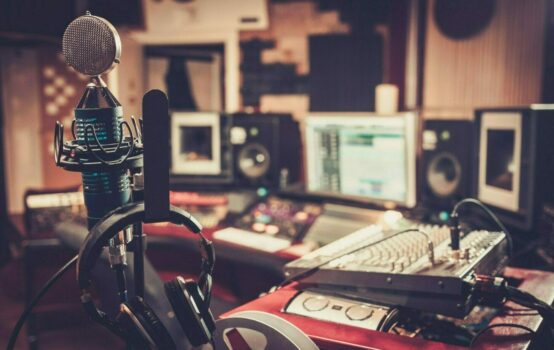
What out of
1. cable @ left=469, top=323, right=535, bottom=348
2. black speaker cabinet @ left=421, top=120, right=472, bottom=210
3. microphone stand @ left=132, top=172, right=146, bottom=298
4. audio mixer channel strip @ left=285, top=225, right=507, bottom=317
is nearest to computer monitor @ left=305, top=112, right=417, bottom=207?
black speaker cabinet @ left=421, top=120, right=472, bottom=210

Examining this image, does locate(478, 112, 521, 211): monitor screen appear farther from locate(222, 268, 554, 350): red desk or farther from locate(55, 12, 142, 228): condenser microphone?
locate(55, 12, 142, 228): condenser microphone

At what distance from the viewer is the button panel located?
3.73ft

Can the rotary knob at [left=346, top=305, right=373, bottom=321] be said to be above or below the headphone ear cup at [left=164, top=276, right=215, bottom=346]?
below

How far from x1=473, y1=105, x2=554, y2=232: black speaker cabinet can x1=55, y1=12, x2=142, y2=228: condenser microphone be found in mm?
1352

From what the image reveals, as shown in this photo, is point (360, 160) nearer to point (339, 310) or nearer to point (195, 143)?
point (195, 143)

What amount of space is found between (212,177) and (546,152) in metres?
1.68

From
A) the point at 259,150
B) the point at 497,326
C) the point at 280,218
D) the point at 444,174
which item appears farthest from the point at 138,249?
the point at 259,150

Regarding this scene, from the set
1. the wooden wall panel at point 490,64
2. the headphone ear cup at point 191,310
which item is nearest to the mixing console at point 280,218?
the wooden wall panel at point 490,64

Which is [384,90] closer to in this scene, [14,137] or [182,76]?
[182,76]

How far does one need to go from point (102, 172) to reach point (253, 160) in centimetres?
209

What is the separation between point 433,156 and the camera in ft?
7.89

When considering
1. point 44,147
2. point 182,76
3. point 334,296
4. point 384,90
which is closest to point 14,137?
point 44,147

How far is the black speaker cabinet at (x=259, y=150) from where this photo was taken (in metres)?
2.86

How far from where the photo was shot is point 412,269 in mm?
1151
